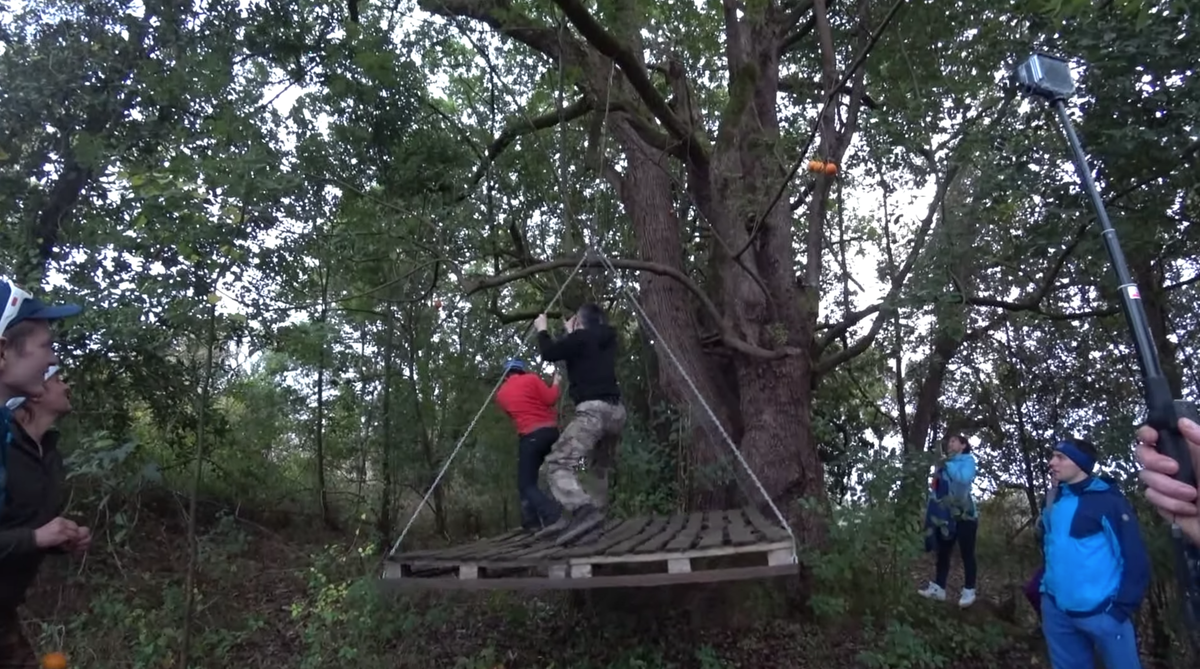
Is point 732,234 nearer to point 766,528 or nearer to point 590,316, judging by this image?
point 590,316

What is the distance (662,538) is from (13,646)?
3321mm

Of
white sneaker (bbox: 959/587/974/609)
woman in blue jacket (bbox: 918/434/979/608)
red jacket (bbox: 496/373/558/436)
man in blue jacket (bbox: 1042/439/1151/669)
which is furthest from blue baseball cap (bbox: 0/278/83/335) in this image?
white sneaker (bbox: 959/587/974/609)

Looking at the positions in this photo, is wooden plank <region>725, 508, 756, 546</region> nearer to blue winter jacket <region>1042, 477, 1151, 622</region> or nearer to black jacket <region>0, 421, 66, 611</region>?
blue winter jacket <region>1042, 477, 1151, 622</region>

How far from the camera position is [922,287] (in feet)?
22.4

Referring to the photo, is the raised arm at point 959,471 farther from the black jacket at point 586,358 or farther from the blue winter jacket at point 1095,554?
the black jacket at point 586,358

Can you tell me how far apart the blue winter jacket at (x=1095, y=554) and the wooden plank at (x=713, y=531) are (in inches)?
71.9

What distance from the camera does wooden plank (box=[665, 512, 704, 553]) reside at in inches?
191

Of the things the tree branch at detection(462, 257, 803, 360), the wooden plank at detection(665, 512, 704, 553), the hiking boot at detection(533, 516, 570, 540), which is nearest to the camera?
the wooden plank at detection(665, 512, 704, 553)

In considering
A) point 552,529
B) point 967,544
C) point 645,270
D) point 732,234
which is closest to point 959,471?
point 967,544

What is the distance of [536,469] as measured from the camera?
6.26 metres

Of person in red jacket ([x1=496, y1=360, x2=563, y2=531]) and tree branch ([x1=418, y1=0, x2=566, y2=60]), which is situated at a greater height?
tree branch ([x1=418, y1=0, x2=566, y2=60])

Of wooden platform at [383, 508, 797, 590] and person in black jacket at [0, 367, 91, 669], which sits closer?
person in black jacket at [0, 367, 91, 669]

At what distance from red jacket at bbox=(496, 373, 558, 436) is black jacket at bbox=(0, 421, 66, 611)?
10.8ft

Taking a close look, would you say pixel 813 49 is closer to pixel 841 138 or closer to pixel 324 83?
pixel 841 138
